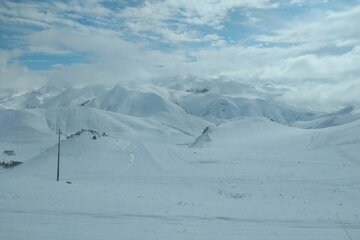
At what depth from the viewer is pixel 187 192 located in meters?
35.0

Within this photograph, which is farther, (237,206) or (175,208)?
(237,206)

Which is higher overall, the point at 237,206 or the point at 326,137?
the point at 326,137

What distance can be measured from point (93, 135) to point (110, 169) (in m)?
18.5

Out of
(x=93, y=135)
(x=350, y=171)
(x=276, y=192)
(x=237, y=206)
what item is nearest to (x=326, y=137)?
(x=350, y=171)

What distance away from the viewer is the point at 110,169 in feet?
179

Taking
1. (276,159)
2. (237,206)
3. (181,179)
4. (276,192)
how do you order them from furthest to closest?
(276,159) < (181,179) < (276,192) < (237,206)

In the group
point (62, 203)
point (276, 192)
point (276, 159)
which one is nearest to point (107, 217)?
point (62, 203)

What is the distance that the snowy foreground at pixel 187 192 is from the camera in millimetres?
19047

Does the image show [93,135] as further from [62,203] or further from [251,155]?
[62,203]

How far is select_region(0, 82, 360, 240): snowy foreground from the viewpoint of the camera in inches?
750

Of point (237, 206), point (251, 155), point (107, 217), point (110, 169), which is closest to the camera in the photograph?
point (107, 217)

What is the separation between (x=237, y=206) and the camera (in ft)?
85.2

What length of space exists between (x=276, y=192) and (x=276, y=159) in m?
27.0

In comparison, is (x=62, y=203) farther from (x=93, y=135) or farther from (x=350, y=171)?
(x=93, y=135)
